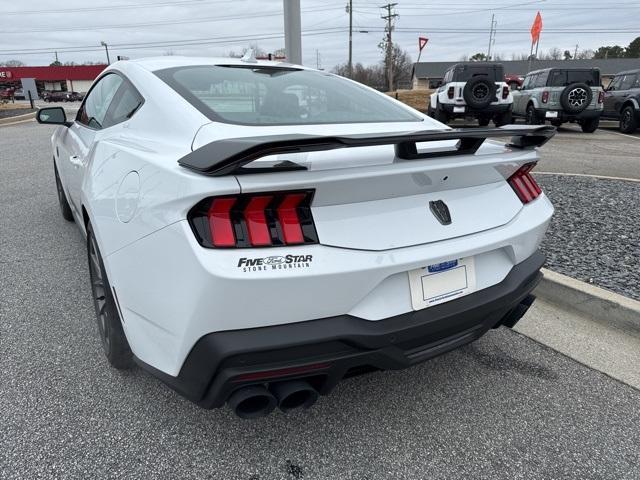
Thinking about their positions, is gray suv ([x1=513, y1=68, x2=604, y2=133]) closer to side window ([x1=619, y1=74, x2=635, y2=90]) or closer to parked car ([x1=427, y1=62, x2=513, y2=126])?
parked car ([x1=427, y1=62, x2=513, y2=126])

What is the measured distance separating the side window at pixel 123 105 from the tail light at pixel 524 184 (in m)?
1.81

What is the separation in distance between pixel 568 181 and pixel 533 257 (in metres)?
4.80

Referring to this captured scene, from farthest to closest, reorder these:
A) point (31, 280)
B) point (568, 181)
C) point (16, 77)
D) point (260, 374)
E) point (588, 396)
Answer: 1. point (16, 77)
2. point (568, 181)
3. point (31, 280)
4. point (588, 396)
5. point (260, 374)

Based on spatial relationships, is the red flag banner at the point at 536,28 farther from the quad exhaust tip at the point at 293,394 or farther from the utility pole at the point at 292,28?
the quad exhaust tip at the point at 293,394

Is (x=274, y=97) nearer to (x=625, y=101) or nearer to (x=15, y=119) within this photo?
(x=625, y=101)

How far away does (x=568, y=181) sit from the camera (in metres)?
6.43

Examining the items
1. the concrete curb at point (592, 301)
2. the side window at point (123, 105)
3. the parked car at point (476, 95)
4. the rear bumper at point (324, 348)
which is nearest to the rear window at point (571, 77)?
the parked car at point (476, 95)

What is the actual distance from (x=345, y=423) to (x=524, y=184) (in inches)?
54.2

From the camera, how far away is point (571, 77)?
1427 cm

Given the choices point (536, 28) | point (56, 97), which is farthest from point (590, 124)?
point (56, 97)

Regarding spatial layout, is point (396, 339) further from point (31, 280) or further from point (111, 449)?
point (31, 280)

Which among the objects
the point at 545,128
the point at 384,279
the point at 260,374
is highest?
the point at 545,128

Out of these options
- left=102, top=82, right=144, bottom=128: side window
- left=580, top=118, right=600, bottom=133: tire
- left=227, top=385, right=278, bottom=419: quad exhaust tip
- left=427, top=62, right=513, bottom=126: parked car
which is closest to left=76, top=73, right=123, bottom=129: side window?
left=102, top=82, right=144, bottom=128: side window

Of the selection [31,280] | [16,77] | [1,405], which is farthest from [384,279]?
[16,77]
